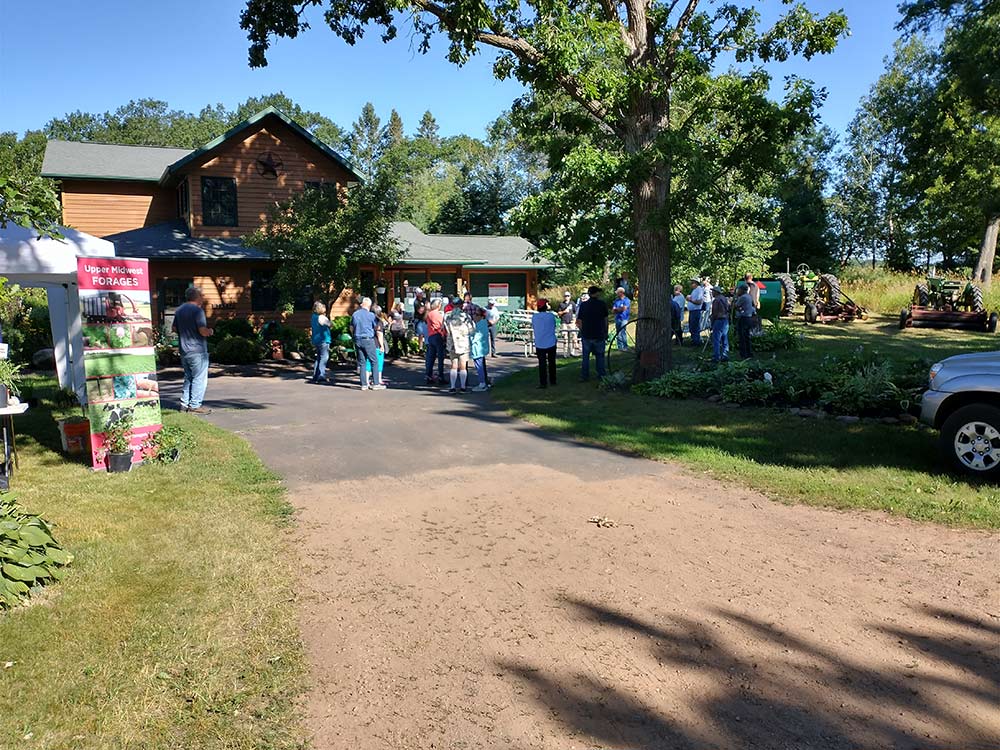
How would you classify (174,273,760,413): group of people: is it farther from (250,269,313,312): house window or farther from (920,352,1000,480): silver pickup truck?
(250,269,313,312): house window

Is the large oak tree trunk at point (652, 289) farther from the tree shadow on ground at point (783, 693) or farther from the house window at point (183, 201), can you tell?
the house window at point (183, 201)

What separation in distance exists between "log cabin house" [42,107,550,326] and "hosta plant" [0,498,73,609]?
17.1 metres

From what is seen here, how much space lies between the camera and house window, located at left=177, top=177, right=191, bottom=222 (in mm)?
23375

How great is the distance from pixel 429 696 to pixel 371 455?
532 cm

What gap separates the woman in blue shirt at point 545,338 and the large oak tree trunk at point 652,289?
1539 millimetres

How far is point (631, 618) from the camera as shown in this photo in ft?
14.5

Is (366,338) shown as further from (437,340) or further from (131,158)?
(131,158)

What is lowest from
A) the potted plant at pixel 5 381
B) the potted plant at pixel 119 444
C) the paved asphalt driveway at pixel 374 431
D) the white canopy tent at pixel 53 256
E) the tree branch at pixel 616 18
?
the paved asphalt driveway at pixel 374 431

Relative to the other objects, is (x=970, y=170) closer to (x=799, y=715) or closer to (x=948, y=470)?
(x=948, y=470)

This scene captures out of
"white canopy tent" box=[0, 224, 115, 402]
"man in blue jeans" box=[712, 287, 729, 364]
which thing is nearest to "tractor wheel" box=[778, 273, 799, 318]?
"man in blue jeans" box=[712, 287, 729, 364]

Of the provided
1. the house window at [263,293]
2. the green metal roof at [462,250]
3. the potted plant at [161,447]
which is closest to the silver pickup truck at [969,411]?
the potted plant at [161,447]

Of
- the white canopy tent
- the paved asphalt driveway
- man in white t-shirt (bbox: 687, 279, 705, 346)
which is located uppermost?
the white canopy tent

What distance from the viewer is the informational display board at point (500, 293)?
32719 mm

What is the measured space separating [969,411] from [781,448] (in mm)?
2040
